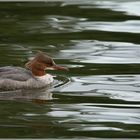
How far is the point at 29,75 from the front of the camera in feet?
49.1

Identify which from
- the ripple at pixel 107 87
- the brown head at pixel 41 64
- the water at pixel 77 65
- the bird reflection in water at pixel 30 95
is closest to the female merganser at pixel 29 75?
the brown head at pixel 41 64

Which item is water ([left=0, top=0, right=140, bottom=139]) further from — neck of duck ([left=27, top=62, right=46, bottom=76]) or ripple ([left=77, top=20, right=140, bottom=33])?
neck of duck ([left=27, top=62, right=46, bottom=76])

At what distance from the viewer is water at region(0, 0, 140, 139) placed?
39.8 ft

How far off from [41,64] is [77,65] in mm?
1081

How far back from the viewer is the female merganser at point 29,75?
14.7 metres

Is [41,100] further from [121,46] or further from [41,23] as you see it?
[41,23]

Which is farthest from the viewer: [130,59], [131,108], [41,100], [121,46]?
[121,46]

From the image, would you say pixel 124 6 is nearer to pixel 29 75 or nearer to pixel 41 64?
pixel 41 64

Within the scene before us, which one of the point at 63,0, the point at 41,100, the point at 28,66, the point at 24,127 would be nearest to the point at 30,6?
the point at 63,0

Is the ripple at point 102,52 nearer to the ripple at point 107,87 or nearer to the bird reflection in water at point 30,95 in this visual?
the ripple at point 107,87

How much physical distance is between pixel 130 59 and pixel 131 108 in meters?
3.49

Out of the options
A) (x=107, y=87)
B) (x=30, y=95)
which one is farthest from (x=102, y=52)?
(x=30, y=95)

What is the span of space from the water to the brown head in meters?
0.27

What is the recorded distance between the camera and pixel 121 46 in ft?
57.6
